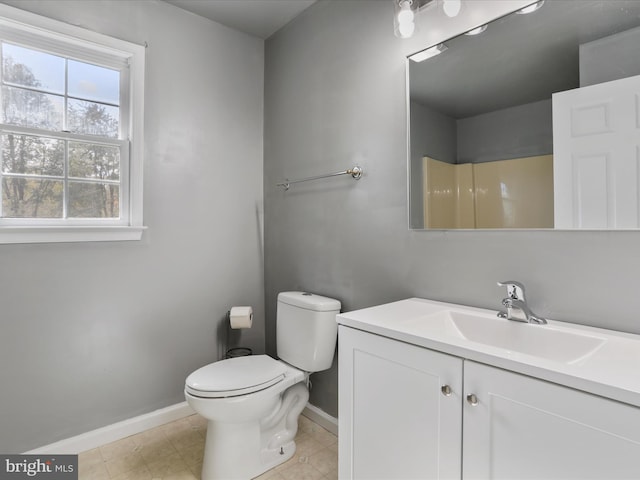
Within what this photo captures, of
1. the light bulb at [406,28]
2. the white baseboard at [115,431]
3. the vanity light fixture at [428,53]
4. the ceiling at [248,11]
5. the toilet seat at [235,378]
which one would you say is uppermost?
the ceiling at [248,11]

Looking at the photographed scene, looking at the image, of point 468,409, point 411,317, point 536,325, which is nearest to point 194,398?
point 411,317

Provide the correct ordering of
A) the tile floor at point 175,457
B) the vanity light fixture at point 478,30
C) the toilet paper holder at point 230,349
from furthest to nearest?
the toilet paper holder at point 230,349, the tile floor at point 175,457, the vanity light fixture at point 478,30

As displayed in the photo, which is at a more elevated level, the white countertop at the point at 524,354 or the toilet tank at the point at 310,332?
the white countertop at the point at 524,354

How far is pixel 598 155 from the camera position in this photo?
1126 mm

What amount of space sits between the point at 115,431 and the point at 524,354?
2065mm

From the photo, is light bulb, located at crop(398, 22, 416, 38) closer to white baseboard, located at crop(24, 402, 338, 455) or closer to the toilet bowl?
the toilet bowl

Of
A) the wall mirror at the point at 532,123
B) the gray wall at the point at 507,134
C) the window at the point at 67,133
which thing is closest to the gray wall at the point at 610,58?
the wall mirror at the point at 532,123

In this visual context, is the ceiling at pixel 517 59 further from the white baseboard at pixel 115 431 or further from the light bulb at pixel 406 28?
the white baseboard at pixel 115 431

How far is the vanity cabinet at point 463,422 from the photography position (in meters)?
0.75

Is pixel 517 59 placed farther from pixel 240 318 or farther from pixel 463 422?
pixel 240 318

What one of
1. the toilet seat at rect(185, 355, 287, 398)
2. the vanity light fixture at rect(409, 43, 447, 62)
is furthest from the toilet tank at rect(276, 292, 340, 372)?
the vanity light fixture at rect(409, 43, 447, 62)

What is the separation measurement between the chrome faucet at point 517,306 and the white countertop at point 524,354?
26 millimetres

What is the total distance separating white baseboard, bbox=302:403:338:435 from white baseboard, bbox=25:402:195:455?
2.39ft

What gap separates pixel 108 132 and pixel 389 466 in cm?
210
